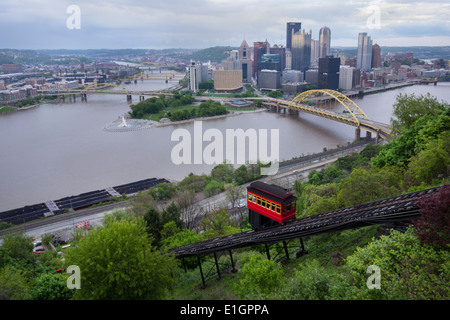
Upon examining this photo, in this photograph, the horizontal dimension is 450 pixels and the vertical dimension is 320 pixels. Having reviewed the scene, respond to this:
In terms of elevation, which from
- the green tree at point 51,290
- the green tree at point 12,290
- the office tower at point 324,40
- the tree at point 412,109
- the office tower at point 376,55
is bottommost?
the green tree at point 51,290

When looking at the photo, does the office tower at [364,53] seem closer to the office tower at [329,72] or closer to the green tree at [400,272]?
the office tower at [329,72]

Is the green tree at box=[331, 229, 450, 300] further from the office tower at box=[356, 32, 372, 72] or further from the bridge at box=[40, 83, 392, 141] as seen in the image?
the office tower at box=[356, 32, 372, 72]

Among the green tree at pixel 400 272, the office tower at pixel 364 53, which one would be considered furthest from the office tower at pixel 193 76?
the green tree at pixel 400 272

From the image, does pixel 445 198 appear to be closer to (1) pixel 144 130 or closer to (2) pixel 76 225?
(2) pixel 76 225

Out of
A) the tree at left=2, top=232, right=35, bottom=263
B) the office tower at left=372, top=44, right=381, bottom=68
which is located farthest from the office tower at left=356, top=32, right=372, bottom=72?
the tree at left=2, top=232, right=35, bottom=263

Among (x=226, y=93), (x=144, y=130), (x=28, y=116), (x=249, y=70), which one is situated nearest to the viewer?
(x=144, y=130)
